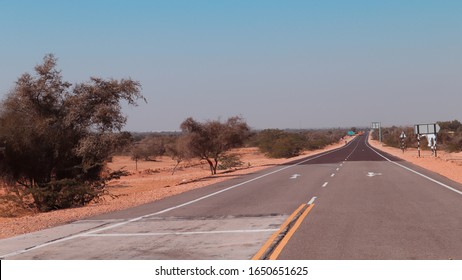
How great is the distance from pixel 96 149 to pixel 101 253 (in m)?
15.1

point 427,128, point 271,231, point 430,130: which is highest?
point 427,128

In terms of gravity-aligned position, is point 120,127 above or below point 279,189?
above

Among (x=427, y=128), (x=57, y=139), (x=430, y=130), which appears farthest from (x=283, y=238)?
(x=427, y=128)

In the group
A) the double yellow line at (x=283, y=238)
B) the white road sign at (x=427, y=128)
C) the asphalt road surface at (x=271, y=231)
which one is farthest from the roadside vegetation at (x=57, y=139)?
the white road sign at (x=427, y=128)

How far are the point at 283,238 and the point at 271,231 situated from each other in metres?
1.02

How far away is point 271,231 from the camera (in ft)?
36.0

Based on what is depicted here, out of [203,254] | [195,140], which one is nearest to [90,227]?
[203,254]

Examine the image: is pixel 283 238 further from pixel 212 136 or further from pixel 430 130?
pixel 430 130

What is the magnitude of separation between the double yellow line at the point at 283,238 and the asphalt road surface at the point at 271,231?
0.06 feet

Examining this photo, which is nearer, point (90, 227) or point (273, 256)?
point (273, 256)

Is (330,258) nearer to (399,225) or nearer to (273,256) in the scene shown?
(273,256)

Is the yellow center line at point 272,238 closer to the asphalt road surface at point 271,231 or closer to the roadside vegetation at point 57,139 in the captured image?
the asphalt road surface at point 271,231

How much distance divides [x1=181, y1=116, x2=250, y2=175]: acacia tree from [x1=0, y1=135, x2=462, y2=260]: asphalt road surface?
25.9 m
